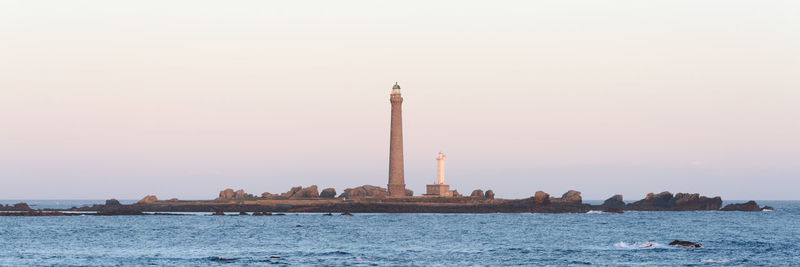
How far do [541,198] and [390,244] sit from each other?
72.6 meters

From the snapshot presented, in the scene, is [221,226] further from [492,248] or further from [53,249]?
[492,248]

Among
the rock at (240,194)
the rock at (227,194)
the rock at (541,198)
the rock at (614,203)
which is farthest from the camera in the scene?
the rock at (614,203)

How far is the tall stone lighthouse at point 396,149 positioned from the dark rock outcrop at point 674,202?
42.2 m

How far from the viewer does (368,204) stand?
415 ft

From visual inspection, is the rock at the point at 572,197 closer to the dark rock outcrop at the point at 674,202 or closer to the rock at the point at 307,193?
the dark rock outcrop at the point at 674,202

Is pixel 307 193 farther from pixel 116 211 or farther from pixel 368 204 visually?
pixel 116 211

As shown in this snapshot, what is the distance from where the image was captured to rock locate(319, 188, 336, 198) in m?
142

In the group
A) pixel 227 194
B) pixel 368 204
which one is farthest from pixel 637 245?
pixel 227 194

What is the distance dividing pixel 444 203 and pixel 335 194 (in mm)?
22043

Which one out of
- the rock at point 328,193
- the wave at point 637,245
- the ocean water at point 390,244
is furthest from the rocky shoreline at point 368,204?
the wave at point 637,245

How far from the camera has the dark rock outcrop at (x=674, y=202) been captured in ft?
471

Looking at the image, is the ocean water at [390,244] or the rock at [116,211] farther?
the rock at [116,211]

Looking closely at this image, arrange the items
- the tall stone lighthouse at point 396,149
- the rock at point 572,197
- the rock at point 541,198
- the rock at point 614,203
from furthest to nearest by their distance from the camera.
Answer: the rock at point 614,203 → the rock at point 572,197 → the rock at point 541,198 → the tall stone lighthouse at point 396,149

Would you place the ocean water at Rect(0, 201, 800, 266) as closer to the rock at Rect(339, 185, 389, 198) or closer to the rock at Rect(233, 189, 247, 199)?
the rock at Rect(339, 185, 389, 198)
